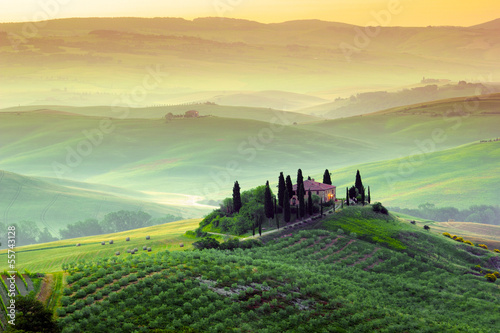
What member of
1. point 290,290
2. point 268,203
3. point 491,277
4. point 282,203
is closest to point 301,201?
point 282,203

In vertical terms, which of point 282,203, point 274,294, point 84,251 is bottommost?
point 274,294

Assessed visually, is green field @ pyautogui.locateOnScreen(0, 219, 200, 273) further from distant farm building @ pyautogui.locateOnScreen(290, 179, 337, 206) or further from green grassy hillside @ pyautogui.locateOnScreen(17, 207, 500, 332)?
distant farm building @ pyautogui.locateOnScreen(290, 179, 337, 206)

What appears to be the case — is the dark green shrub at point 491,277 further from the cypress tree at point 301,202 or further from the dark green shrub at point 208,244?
the dark green shrub at point 208,244

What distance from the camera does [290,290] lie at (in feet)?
255

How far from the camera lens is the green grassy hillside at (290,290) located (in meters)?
65.3

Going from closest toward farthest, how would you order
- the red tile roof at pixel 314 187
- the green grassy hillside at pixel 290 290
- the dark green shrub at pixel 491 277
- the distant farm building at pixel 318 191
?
the green grassy hillside at pixel 290 290 → the dark green shrub at pixel 491 277 → the distant farm building at pixel 318 191 → the red tile roof at pixel 314 187

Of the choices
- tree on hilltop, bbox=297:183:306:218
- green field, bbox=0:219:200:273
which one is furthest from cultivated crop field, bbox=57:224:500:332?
green field, bbox=0:219:200:273

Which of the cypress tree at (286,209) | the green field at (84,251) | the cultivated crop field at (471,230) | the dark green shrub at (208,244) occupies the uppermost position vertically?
the cypress tree at (286,209)

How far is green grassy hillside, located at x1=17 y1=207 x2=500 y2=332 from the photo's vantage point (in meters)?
65.3

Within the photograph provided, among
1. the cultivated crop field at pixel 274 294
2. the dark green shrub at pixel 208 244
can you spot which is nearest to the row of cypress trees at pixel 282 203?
the dark green shrub at pixel 208 244

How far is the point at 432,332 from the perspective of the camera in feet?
233

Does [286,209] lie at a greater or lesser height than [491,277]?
greater

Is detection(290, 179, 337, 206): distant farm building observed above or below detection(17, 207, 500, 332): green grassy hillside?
above

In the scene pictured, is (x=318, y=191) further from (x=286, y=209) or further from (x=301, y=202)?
(x=286, y=209)
